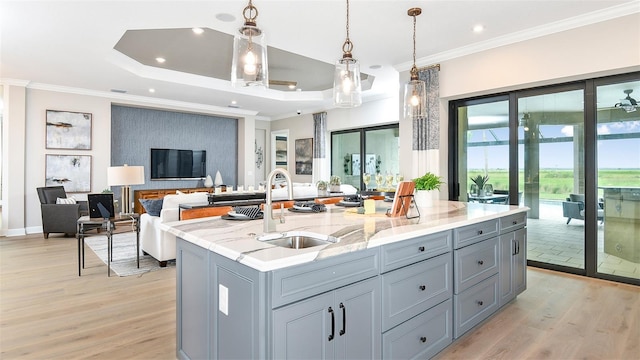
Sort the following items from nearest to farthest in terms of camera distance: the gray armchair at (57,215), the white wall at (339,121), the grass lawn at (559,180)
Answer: the grass lawn at (559,180), the gray armchair at (57,215), the white wall at (339,121)

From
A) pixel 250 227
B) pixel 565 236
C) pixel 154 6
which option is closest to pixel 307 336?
pixel 250 227

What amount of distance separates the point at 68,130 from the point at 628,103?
8.67m

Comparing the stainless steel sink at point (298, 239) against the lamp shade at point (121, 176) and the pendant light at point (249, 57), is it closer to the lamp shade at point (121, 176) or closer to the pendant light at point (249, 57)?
the pendant light at point (249, 57)

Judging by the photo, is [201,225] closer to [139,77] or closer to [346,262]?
[346,262]

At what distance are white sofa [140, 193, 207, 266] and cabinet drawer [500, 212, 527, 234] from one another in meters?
3.21

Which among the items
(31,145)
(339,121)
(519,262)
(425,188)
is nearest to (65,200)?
(31,145)

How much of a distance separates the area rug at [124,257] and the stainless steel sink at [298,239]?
2.86m

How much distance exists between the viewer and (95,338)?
249cm

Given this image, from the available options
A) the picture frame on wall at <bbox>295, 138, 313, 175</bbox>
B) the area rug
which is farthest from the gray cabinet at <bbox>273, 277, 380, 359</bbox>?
the picture frame on wall at <bbox>295, 138, 313, 175</bbox>

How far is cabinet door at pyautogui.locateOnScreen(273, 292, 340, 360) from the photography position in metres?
1.41

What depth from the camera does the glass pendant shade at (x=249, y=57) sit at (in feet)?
6.45

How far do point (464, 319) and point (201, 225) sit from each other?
6.24ft

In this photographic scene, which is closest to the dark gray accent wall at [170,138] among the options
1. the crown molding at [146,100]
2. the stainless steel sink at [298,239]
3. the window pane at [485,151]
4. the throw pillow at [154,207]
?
the crown molding at [146,100]

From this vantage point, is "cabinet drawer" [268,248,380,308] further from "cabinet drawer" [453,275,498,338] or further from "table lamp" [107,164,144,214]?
"table lamp" [107,164,144,214]
